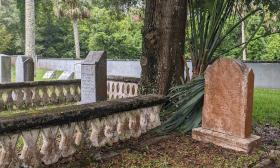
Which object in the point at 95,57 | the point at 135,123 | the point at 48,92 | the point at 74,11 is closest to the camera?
the point at 135,123

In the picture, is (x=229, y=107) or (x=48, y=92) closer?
(x=229, y=107)

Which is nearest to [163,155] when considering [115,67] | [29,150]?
[29,150]

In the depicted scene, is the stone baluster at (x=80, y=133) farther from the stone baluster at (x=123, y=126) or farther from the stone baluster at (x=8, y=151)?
the stone baluster at (x=8, y=151)

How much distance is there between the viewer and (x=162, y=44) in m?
6.94

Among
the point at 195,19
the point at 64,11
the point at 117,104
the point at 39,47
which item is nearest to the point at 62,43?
the point at 39,47

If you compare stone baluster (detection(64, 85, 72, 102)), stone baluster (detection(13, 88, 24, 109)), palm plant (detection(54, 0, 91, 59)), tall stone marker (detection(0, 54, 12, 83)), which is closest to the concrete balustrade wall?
palm plant (detection(54, 0, 91, 59))

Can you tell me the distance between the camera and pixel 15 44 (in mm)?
37469

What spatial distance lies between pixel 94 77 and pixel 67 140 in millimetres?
4594

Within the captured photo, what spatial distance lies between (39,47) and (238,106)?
111 ft

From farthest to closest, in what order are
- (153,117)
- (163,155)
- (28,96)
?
Result: (28,96) < (153,117) < (163,155)

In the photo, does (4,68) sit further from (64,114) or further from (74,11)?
(74,11)

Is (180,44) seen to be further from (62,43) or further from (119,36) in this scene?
(62,43)

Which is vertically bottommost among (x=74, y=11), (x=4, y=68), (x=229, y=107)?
(x=229, y=107)

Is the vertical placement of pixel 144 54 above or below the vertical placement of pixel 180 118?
above
